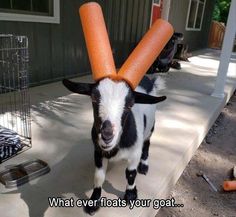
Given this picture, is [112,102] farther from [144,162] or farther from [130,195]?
[144,162]

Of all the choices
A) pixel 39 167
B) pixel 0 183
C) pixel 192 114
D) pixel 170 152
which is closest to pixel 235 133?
pixel 192 114

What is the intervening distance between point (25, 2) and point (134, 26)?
3.76 meters

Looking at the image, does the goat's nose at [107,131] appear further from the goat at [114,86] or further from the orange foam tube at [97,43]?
the orange foam tube at [97,43]

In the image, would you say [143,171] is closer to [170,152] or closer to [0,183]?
[170,152]

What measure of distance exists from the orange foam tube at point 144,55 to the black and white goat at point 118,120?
0.07m

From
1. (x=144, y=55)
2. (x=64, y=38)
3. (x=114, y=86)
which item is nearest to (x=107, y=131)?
(x=114, y=86)

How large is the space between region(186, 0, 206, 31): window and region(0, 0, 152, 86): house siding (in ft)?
18.0

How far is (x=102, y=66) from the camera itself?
1828 mm

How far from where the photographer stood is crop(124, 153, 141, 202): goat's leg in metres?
2.20

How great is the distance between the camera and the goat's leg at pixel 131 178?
2195mm

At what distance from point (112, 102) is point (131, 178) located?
82cm

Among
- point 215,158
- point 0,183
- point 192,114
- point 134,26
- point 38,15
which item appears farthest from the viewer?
point 134,26

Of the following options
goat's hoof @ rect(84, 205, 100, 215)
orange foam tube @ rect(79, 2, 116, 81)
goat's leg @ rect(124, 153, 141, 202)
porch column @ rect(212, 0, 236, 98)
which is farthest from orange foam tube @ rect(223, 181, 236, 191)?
porch column @ rect(212, 0, 236, 98)

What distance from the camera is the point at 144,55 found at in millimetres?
1875
